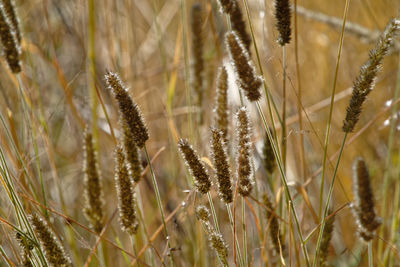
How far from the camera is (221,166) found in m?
0.82

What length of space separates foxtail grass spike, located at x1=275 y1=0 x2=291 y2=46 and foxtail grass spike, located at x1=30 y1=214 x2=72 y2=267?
0.60m

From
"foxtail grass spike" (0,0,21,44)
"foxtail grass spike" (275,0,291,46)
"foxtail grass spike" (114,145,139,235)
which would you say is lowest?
"foxtail grass spike" (114,145,139,235)

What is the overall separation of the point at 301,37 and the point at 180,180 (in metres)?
1.12

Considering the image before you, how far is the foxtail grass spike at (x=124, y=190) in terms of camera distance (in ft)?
2.94

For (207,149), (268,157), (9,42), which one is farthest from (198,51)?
(9,42)

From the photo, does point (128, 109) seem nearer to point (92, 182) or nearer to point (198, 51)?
point (92, 182)

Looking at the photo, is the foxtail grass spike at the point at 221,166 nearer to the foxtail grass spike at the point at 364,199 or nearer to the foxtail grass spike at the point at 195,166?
the foxtail grass spike at the point at 195,166

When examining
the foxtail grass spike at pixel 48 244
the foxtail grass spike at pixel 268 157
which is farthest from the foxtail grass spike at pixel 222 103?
the foxtail grass spike at pixel 48 244

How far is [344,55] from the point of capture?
2342mm

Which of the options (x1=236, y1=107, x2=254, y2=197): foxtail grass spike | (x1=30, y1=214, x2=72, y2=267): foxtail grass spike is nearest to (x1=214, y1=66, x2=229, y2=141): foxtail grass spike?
(x1=236, y1=107, x2=254, y2=197): foxtail grass spike

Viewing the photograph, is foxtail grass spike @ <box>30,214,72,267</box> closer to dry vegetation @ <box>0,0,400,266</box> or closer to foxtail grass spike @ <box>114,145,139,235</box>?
dry vegetation @ <box>0,0,400,266</box>

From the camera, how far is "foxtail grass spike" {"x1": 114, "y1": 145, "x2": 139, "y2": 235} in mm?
895

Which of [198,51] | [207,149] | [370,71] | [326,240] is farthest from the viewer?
[207,149]

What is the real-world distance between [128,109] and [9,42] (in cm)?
38
